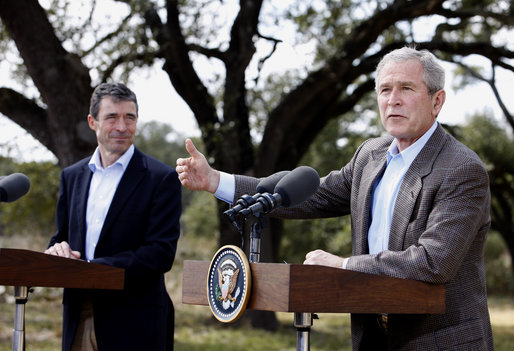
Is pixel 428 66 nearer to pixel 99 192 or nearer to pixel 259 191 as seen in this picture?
pixel 259 191

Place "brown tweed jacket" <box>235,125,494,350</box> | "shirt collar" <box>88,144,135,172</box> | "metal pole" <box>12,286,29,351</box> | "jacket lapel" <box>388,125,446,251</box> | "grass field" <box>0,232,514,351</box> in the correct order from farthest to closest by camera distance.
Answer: "grass field" <box>0,232,514,351</box> < "shirt collar" <box>88,144,135,172</box> < "metal pole" <box>12,286,29,351</box> < "jacket lapel" <box>388,125,446,251</box> < "brown tweed jacket" <box>235,125,494,350</box>

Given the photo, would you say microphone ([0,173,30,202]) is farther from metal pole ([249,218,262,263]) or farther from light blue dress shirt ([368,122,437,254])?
light blue dress shirt ([368,122,437,254])

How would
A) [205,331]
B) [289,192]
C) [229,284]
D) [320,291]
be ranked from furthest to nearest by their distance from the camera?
[205,331] → [289,192] → [229,284] → [320,291]

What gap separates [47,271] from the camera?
2846 mm

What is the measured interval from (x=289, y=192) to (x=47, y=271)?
133 cm

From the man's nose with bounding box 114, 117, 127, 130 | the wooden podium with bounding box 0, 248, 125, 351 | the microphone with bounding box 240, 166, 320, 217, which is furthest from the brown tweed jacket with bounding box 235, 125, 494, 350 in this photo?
the man's nose with bounding box 114, 117, 127, 130

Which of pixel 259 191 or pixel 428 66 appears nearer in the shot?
pixel 259 191

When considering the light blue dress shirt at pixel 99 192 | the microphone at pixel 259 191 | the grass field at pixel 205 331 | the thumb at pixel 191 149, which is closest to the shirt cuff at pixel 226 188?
the thumb at pixel 191 149

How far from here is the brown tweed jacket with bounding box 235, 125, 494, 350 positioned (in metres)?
2.27

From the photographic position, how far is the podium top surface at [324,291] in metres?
1.87

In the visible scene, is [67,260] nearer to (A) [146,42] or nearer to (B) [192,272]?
(B) [192,272]

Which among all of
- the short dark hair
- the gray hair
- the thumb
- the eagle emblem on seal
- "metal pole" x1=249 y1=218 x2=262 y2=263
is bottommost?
the eagle emblem on seal

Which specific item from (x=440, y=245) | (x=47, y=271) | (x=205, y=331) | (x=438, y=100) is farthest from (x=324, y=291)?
(x=205, y=331)

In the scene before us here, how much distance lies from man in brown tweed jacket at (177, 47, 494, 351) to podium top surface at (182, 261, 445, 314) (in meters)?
0.09
